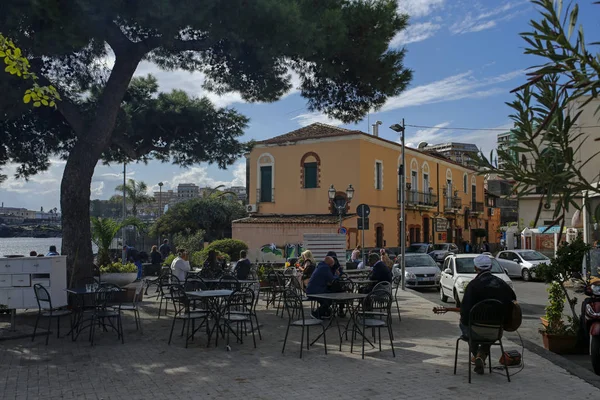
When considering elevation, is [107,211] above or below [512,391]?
above

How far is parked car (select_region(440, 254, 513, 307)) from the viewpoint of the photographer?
13969mm

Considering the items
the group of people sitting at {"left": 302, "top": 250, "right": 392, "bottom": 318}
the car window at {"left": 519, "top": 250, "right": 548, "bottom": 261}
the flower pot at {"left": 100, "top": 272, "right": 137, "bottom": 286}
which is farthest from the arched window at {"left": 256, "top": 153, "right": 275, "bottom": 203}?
the group of people sitting at {"left": 302, "top": 250, "right": 392, "bottom": 318}

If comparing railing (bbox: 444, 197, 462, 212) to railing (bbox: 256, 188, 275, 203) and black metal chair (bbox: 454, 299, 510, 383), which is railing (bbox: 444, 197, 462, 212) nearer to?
railing (bbox: 256, 188, 275, 203)

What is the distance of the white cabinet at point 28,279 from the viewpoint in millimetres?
10086

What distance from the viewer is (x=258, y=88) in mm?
13203

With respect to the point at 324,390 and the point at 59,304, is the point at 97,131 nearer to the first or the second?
the point at 59,304

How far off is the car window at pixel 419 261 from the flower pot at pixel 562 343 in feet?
37.0

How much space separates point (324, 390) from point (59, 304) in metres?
6.85

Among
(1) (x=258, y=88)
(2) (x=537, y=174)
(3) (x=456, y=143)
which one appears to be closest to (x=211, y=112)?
(1) (x=258, y=88)

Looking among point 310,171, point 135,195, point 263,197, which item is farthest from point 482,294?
point 135,195

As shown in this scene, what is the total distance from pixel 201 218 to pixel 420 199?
53.6 feet

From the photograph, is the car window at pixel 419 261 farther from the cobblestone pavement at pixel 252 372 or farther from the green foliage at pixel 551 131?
the green foliage at pixel 551 131

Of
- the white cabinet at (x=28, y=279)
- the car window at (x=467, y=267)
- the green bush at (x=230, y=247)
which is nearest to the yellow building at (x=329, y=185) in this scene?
the green bush at (x=230, y=247)

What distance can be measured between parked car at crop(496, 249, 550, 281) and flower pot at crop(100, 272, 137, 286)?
17.3 metres
